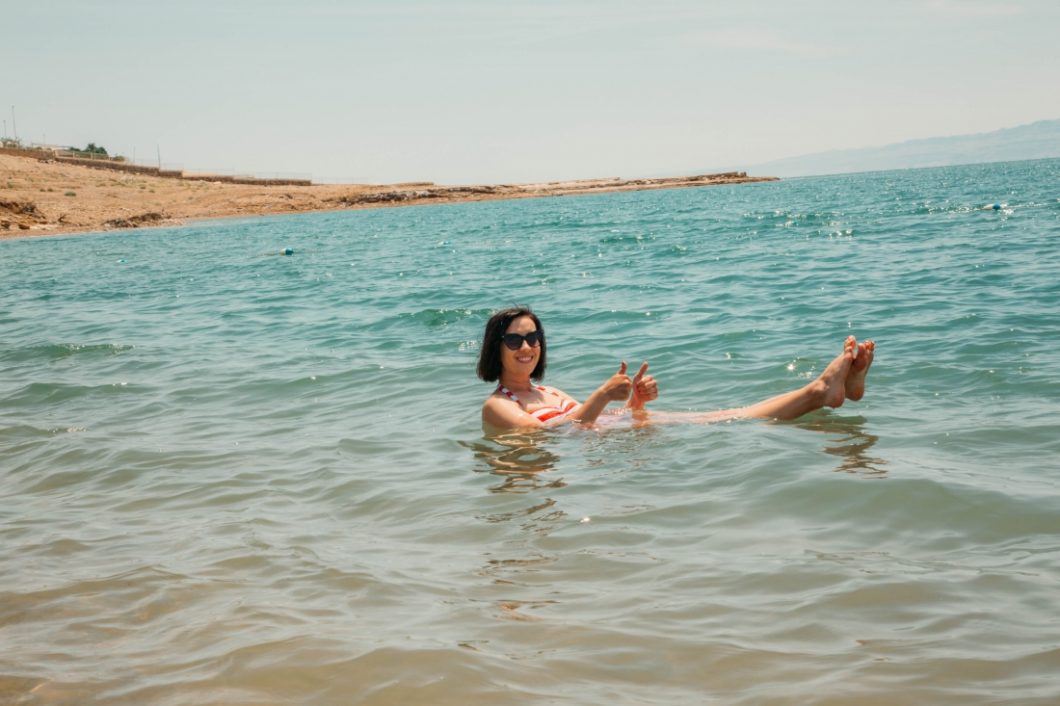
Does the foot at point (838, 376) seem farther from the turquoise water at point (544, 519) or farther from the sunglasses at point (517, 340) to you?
the sunglasses at point (517, 340)

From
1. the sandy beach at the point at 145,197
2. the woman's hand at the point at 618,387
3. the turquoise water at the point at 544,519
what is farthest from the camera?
the sandy beach at the point at 145,197

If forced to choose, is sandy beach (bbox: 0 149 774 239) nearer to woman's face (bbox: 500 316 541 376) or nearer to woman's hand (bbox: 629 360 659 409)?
woman's face (bbox: 500 316 541 376)

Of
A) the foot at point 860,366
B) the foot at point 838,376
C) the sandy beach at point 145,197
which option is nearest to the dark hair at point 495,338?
the foot at point 838,376

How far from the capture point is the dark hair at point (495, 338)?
23.4 ft

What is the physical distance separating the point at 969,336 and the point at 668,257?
1163 cm

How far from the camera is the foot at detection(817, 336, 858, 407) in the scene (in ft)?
21.1

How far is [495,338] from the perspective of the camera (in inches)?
284

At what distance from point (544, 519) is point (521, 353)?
219cm


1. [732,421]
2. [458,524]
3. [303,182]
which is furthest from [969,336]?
[303,182]

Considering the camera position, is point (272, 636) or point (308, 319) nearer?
point (272, 636)

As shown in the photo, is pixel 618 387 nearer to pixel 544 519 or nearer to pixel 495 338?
pixel 495 338

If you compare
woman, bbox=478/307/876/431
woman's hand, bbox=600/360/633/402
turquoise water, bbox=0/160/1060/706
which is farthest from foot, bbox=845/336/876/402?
woman's hand, bbox=600/360/633/402

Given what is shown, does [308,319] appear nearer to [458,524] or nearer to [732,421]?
[732,421]

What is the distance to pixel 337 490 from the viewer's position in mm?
5938
